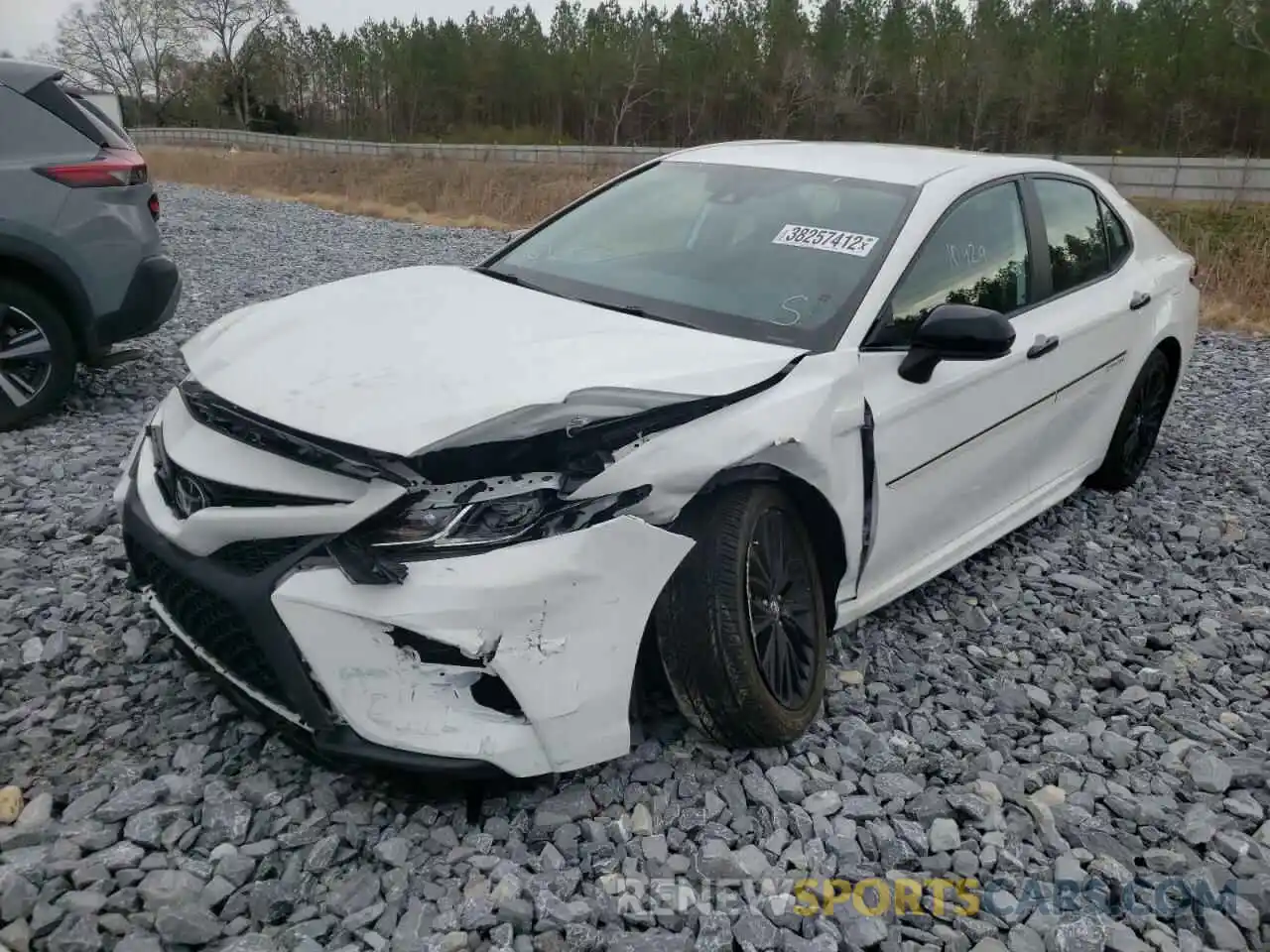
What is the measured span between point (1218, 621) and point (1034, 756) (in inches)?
56.0

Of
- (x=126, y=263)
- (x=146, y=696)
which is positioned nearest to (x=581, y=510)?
(x=146, y=696)

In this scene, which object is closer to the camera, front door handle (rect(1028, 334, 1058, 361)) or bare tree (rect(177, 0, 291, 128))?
front door handle (rect(1028, 334, 1058, 361))

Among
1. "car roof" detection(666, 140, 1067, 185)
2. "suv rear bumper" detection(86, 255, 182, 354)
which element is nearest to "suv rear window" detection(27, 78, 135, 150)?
"suv rear bumper" detection(86, 255, 182, 354)

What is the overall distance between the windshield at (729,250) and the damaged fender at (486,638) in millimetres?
1080

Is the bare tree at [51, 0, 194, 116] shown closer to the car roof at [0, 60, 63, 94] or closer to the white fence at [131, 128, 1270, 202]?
the white fence at [131, 128, 1270, 202]

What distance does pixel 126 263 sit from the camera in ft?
18.3

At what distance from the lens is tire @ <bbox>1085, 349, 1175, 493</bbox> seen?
4.95 metres

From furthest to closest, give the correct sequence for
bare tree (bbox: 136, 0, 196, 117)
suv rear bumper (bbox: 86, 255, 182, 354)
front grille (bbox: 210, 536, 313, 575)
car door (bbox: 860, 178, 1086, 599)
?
bare tree (bbox: 136, 0, 196, 117)
suv rear bumper (bbox: 86, 255, 182, 354)
car door (bbox: 860, 178, 1086, 599)
front grille (bbox: 210, 536, 313, 575)

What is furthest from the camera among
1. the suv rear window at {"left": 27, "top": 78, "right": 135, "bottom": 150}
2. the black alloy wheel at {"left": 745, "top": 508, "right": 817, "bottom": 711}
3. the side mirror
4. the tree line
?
the tree line

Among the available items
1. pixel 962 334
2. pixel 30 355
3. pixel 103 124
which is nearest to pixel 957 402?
pixel 962 334

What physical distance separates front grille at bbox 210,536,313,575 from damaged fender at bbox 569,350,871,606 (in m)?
0.66

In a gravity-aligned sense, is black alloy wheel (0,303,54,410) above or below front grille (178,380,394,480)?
below

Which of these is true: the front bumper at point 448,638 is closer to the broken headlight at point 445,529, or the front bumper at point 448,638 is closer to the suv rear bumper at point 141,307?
the broken headlight at point 445,529

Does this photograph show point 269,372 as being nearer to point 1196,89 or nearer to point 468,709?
point 468,709
